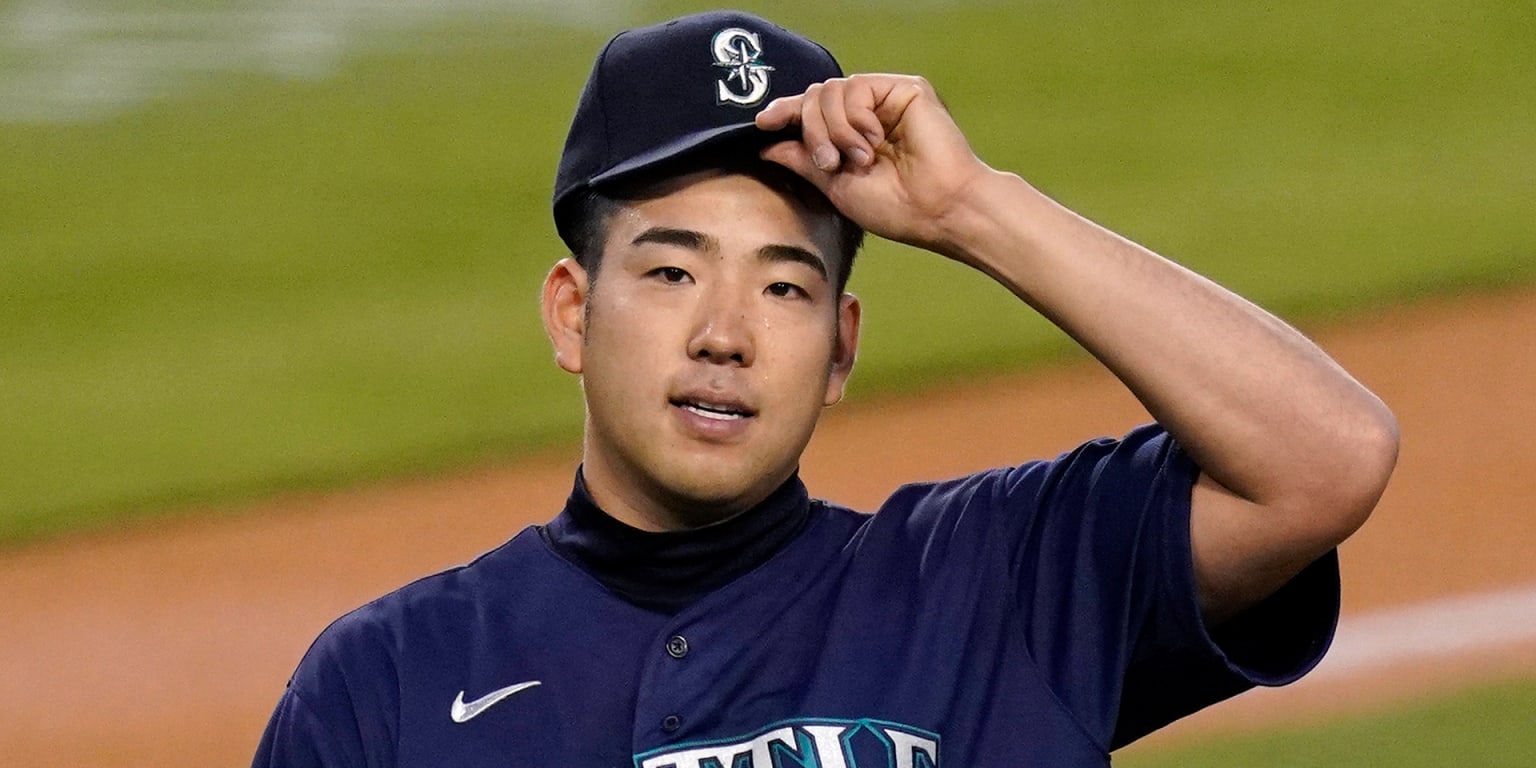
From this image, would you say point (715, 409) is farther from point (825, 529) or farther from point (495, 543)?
point (495, 543)

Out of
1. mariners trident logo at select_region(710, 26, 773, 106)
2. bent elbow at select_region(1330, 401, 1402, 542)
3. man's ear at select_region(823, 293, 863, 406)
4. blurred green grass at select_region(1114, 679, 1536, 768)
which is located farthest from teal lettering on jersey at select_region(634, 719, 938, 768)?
blurred green grass at select_region(1114, 679, 1536, 768)

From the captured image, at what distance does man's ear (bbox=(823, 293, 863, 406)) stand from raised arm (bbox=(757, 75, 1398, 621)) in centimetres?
16

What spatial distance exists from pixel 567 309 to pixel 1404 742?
2.55 metres

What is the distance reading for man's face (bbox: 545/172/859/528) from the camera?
211 cm

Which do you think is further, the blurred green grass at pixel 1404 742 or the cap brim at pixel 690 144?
the blurred green grass at pixel 1404 742

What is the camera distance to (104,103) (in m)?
7.89

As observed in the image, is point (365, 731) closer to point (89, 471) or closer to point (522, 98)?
point (89, 471)

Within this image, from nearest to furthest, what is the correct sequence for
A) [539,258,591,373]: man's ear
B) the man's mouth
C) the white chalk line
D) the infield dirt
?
the man's mouth, [539,258,591,373]: man's ear, the white chalk line, the infield dirt

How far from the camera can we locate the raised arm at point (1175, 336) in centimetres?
199

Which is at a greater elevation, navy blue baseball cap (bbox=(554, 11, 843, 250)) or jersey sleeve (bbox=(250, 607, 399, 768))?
navy blue baseball cap (bbox=(554, 11, 843, 250))

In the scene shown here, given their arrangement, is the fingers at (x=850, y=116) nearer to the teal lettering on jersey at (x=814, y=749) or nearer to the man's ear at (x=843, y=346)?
the man's ear at (x=843, y=346)

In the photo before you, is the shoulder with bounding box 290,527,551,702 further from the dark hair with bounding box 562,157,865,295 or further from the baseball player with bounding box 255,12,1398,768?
the dark hair with bounding box 562,157,865,295

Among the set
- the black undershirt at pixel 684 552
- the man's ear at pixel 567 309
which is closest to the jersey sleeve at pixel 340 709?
the black undershirt at pixel 684 552

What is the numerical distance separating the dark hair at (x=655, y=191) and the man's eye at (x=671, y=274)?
0.29 feet
